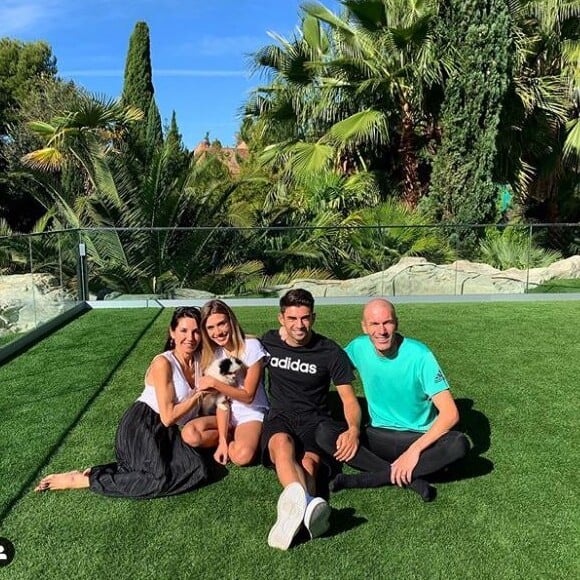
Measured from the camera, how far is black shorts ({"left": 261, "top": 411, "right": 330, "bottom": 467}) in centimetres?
354

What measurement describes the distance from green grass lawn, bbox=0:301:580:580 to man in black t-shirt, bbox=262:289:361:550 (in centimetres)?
27

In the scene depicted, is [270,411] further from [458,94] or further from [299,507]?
[458,94]

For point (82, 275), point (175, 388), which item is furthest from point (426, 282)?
point (175, 388)

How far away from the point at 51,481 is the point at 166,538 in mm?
945

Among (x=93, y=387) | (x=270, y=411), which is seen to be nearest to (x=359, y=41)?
(x=93, y=387)

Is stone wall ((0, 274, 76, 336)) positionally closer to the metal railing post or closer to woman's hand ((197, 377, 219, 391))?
the metal railing post

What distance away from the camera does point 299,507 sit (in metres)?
2.86

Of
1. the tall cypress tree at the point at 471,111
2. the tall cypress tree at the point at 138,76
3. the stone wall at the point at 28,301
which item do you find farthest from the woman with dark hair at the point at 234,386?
the tall cypress tree at the point at 138,76

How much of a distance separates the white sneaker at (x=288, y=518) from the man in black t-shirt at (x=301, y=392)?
25cm

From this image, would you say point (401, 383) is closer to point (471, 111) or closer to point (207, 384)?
point (207, 384)

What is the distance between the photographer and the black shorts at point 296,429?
3.54 metres

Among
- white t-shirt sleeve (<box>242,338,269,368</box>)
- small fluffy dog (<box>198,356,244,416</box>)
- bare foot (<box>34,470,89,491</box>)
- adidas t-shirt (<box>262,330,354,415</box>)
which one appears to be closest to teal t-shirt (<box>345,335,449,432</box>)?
adidas t-shirt (<box>262,330,354,415</box>)

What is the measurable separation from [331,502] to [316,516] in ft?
1.73

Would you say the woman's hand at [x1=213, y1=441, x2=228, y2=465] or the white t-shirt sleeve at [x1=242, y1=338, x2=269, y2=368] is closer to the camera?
Answer: the white t-shirt sleeve at [x1=242, y1=338, x2=269, y2=368]
